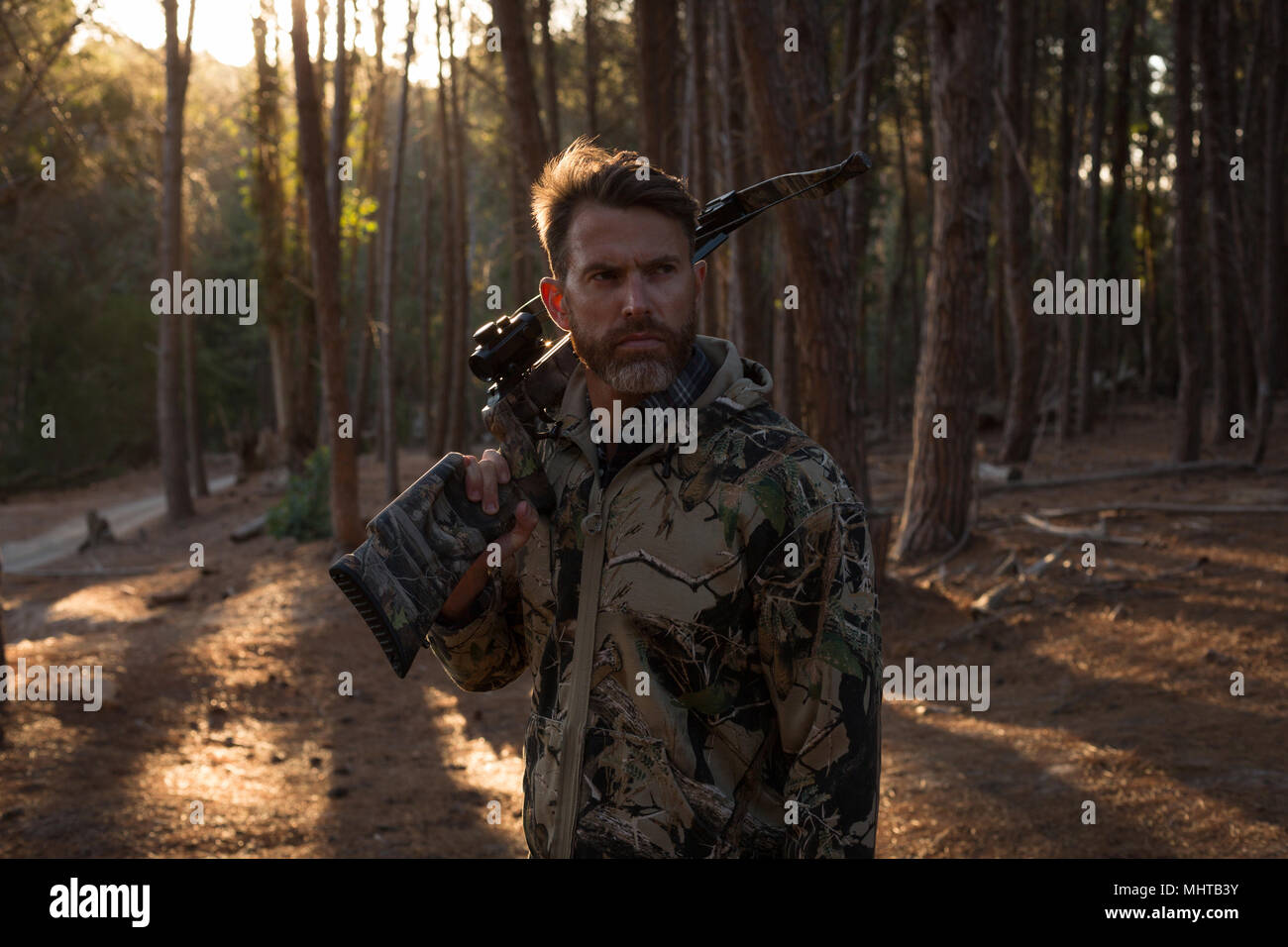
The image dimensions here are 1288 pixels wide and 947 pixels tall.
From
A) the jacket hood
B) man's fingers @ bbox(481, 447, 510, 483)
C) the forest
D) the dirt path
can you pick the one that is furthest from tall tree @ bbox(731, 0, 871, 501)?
the dirt path

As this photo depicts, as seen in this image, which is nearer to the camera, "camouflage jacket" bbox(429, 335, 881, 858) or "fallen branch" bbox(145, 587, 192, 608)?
"camouflage jacket" bbox(429, 335, 881, 858)

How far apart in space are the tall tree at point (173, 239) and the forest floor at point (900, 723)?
7.42 metres

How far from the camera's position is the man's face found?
2410 millimetres

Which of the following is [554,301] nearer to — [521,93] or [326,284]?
[521,93]

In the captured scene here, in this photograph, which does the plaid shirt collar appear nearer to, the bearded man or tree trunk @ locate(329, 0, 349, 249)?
the bearded man

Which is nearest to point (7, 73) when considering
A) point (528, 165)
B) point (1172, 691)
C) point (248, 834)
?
point (528, 165)

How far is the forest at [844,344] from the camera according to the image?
27.4 feet

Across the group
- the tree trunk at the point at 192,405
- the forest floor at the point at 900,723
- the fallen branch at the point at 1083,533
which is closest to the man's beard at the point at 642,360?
the forest floor at the point at 900,723

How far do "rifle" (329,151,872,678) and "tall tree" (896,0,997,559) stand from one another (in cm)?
879

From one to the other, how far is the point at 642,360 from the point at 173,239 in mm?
18484

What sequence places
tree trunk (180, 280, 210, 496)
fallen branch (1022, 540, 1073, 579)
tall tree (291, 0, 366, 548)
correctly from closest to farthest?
fallen branch (1022, 540, 1073, 579), tall tree (291, 0, 366, 548), tree trunk (180, 280, 210, 496)

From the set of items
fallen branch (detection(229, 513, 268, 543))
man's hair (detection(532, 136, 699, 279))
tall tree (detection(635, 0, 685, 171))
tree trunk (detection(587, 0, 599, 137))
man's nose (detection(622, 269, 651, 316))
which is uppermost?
tree trunk (detection(587, 0, 599, 137))

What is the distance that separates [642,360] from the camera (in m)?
2.42

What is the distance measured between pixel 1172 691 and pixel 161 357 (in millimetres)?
17395
